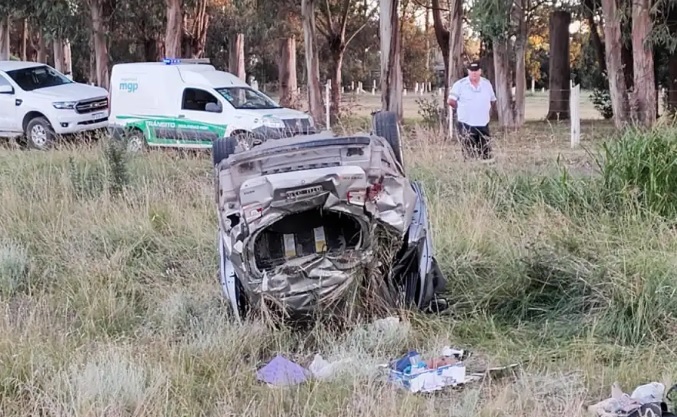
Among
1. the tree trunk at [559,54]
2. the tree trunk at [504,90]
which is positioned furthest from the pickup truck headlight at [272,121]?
the tree trunk at [559,54]

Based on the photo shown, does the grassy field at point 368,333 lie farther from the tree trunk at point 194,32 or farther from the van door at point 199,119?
the tree trunk at point 194,32

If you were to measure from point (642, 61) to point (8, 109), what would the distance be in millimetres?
13311

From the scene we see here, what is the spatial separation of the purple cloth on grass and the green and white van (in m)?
9.55

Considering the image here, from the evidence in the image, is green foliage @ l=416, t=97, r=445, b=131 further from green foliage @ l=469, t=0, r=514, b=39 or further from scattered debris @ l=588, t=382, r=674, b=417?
scattered debris @ l=588, t=382, r=674, b=417

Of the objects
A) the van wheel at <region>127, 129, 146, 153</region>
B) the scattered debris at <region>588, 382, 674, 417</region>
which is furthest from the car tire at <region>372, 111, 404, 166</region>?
the van wheel at <region>127, 129, 146, 153</region>

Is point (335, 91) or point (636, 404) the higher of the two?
point (335, 91)

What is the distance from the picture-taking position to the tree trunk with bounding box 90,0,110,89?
937 inches

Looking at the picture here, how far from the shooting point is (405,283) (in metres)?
5.65

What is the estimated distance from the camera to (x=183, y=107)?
15.1 metres

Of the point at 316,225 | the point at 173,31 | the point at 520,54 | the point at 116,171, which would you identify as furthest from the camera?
the point at 520,54

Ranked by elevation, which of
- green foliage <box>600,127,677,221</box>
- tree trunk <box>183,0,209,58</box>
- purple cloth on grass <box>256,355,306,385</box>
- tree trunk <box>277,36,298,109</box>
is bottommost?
purple cloth on grass <box>256,355,306,385</box>

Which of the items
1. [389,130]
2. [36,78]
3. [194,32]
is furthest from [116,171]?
[194,32]

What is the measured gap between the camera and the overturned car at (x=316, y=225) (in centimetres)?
492

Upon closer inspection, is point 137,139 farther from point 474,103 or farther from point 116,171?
point 474,103
